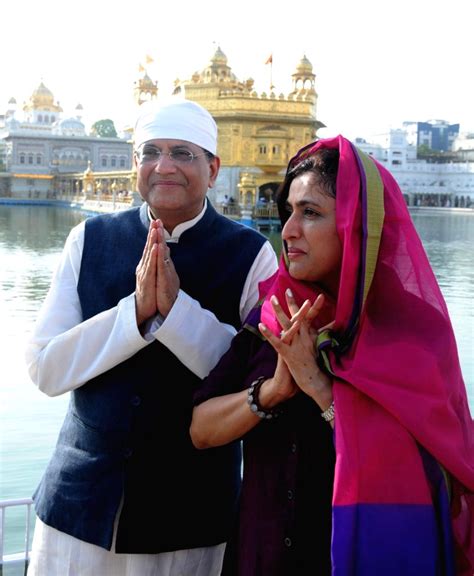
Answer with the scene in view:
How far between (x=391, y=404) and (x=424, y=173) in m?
46.7

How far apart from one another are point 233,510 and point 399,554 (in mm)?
422

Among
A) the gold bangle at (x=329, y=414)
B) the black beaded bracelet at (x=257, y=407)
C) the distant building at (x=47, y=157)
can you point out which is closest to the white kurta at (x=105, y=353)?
the black beaded bracelet at (x=257, y=407)

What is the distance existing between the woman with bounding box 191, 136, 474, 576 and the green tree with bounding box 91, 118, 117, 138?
166 ft

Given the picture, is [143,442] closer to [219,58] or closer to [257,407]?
[257,407]

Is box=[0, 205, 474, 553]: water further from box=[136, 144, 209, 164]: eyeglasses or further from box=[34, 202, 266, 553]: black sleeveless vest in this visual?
box=[136, 144, 209, 164]: eyeglasses

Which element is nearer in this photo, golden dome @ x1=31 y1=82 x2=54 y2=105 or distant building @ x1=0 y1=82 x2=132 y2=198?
distant building @ x1=0 y1=82 x2=132 y2=198

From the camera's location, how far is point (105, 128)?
51.4 metres

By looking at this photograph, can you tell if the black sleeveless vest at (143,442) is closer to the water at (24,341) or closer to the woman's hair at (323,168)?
the woman's hair at (323,168)

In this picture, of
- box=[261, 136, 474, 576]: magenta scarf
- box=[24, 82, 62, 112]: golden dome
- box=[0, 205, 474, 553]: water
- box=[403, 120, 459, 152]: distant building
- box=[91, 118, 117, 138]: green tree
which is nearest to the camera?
box=[261, 136, 474, 576]: magenta scarf

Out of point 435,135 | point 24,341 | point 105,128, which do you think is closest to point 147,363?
point 24,341

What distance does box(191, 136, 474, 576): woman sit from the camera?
3.12 ft

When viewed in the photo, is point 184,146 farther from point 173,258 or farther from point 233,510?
point 233,510

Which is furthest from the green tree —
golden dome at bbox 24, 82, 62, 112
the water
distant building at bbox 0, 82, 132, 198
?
the water

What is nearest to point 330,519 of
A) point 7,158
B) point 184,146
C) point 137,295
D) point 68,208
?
point 137,295
